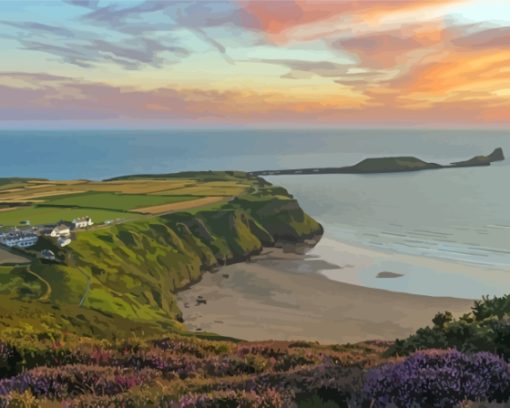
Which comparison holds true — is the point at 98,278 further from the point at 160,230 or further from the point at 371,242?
the point at 371,242

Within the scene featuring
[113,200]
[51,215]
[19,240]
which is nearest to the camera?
[19,240]

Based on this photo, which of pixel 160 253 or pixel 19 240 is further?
pixel 160 253

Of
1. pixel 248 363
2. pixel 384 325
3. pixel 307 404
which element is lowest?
pixel 384 325

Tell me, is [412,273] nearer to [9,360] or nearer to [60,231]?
[60,231]

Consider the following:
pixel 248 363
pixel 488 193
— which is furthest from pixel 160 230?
pixel 488 193

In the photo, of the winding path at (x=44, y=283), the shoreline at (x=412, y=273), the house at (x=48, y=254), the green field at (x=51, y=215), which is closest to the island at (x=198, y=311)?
the house at (x=48, y=254)

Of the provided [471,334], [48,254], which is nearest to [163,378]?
[471,334]

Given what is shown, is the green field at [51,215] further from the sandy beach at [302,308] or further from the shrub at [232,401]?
the shrub at [232,401]
